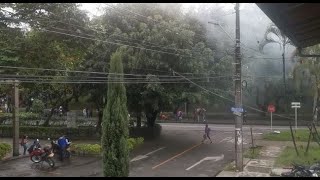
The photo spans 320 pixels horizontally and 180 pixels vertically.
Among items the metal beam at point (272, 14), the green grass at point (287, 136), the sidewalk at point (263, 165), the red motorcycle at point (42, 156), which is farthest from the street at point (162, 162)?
the metal beam at point (272, 14)

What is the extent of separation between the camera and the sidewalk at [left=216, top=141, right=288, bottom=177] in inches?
714

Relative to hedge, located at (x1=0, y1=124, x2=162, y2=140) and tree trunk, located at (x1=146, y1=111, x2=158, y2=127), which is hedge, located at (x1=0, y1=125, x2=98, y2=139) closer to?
hedge, located at (x1=0, y1=124, x2=162, y2=140)

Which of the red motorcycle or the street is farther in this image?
the red motorcycle

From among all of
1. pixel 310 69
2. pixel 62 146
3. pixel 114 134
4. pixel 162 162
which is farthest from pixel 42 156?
pixel 310 69

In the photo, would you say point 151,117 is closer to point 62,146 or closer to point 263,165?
point 62,146

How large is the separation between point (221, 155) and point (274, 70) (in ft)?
52.5

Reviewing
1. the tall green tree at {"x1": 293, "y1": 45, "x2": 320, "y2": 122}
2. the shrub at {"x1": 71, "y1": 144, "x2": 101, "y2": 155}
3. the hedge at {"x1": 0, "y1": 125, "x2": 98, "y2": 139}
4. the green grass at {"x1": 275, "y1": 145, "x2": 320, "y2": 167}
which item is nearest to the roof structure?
the green grass at {"x1": 275, "y1": 145, "x2": 320, "y2": 167}

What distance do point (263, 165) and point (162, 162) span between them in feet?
16.5

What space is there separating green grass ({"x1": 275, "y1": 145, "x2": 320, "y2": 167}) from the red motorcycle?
35.5 ft

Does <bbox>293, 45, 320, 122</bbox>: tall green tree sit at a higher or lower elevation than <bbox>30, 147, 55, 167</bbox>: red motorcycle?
higher

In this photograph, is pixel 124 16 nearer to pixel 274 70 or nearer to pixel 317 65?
pixel 317 65

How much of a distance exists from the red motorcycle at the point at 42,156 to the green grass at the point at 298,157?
1083cm

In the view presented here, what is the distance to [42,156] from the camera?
2005 cm

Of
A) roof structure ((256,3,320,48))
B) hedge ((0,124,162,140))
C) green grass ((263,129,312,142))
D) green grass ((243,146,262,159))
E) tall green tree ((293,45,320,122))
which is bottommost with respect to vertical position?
green grass ((243,146,262,159))
